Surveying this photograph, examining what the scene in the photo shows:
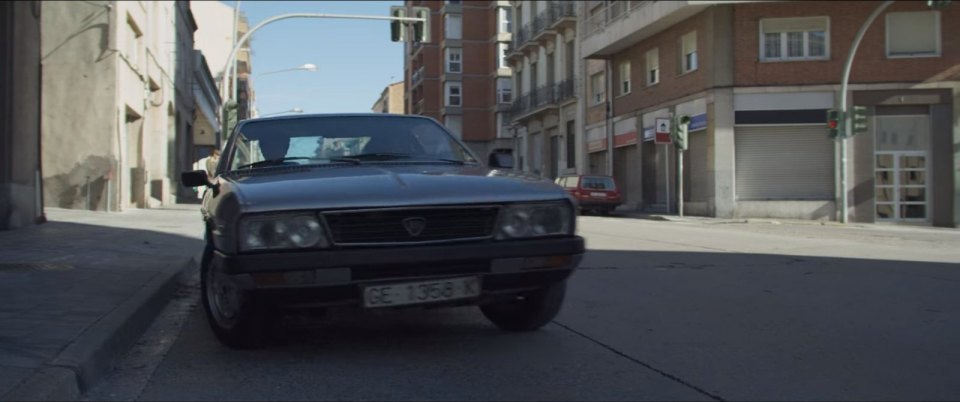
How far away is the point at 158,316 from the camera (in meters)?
6.35

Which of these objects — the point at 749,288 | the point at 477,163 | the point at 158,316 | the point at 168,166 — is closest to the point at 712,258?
the point at 749,288

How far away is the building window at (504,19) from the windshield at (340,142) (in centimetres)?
5045

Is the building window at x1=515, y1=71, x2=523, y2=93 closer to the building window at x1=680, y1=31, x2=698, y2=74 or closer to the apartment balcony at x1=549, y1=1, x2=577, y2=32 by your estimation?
the apartment balcony at x1=549, y1=1, x2=577, y2=32

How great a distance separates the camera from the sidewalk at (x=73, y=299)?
155 inches

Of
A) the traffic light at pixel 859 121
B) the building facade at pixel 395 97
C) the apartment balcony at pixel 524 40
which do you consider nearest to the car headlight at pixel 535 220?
the traffic light at pixel 859 121

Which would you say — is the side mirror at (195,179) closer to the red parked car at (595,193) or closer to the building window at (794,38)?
the red parked car at (595,193)

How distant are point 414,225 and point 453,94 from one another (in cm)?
5724

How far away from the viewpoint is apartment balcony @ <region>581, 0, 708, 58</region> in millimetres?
26000

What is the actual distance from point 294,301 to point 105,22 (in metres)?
17.6

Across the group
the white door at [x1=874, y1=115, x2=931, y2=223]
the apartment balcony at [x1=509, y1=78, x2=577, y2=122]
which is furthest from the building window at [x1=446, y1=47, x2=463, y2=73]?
the white door at [x1=874, y1=115, x2=931, y2=223]

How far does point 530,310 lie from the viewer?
5254 millimetres

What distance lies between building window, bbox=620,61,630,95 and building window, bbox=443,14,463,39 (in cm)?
2850

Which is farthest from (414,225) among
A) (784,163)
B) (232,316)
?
(784,163)

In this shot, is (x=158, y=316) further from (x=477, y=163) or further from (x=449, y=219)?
(x=449, y=219)
